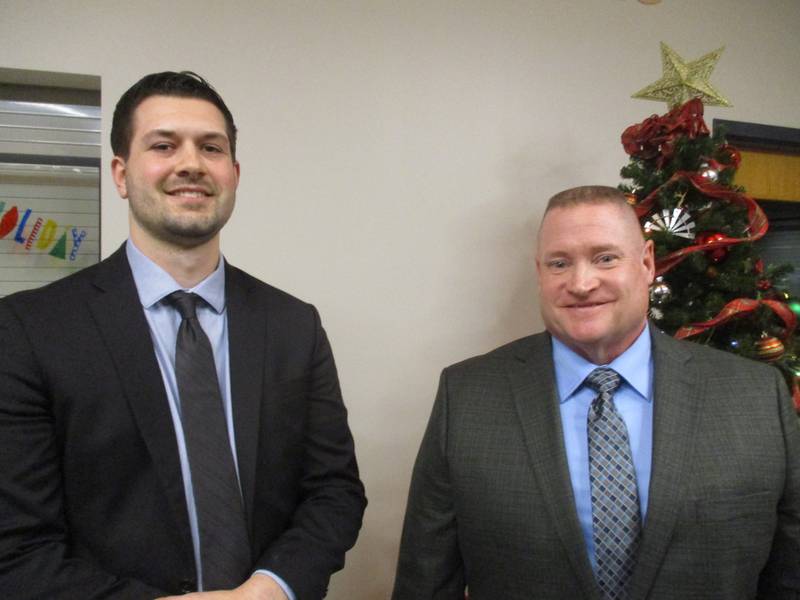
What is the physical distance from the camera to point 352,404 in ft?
7.30

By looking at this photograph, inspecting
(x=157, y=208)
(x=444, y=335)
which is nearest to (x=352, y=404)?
(x=444, y=335)

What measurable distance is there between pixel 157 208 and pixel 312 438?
586 millimetres

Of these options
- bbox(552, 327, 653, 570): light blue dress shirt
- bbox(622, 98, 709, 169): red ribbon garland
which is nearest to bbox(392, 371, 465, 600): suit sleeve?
bbox(552, 327, 653, 570): light blue dress shirt

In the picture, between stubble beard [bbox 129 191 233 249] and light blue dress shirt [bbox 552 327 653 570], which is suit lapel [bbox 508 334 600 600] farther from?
stubble beard [bbox 129 191 233 249]

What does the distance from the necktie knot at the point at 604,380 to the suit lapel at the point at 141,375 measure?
0.87 meters

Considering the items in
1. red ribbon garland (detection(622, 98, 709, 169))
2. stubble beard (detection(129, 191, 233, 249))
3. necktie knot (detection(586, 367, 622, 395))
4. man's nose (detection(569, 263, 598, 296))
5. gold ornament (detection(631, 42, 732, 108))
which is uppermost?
gold ornament (detection(631, 42, 732, 108))

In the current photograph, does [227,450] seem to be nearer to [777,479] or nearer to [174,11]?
[777,479]

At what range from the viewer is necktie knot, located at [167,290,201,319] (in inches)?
46.9

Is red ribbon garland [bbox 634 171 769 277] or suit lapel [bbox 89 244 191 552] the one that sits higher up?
red ribbon garland [bbox 634 171 769 277]

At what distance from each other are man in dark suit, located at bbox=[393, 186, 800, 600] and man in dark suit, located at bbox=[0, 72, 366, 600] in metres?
0.27

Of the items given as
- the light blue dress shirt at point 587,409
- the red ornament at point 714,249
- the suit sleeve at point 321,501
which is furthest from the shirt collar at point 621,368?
the red ornament at point 714,249

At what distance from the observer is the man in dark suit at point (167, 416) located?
1030 millimetres

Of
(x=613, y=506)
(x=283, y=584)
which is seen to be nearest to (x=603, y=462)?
(x=613, y=506)

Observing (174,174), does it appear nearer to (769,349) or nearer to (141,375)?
(141,375)
